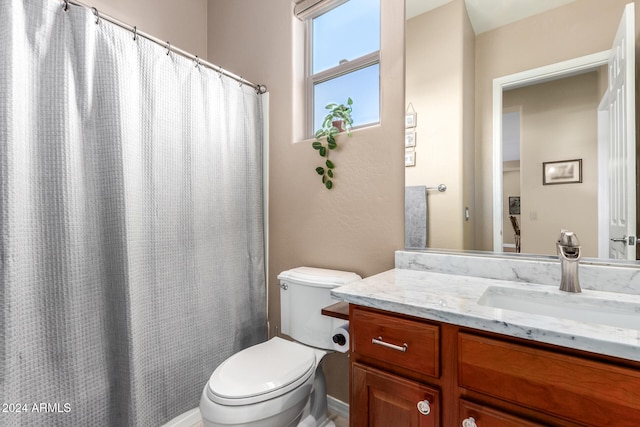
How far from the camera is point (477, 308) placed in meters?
0.78

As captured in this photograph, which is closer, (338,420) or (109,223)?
(109,223)

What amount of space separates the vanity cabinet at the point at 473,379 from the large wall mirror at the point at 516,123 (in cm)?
58

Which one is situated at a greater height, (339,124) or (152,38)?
(152,38)

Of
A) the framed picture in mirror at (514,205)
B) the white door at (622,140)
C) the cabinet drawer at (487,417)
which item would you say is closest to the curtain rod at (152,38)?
the framed picture in mirror at (514,205)

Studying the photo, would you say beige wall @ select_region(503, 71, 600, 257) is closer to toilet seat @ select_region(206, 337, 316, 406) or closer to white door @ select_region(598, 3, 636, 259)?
white door @ select_region(598, 3, 636, 259)

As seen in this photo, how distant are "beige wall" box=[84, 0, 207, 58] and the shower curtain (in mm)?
596

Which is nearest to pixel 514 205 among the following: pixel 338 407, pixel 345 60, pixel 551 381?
pixel 551 381

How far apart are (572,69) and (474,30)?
0.40 metres

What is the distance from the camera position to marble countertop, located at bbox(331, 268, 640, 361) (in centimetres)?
61

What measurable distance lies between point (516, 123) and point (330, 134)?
85 centimetres

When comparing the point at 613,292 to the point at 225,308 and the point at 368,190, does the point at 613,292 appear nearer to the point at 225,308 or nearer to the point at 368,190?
the point at 368,190

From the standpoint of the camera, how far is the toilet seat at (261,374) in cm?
110

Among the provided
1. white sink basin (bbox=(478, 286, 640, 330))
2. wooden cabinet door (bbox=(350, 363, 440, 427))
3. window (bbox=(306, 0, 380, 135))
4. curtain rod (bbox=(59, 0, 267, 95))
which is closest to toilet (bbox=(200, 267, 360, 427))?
wooden cabinet door (bbox=(350, 363, 440, 427))

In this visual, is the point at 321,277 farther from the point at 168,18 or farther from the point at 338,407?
the point at 168,18
